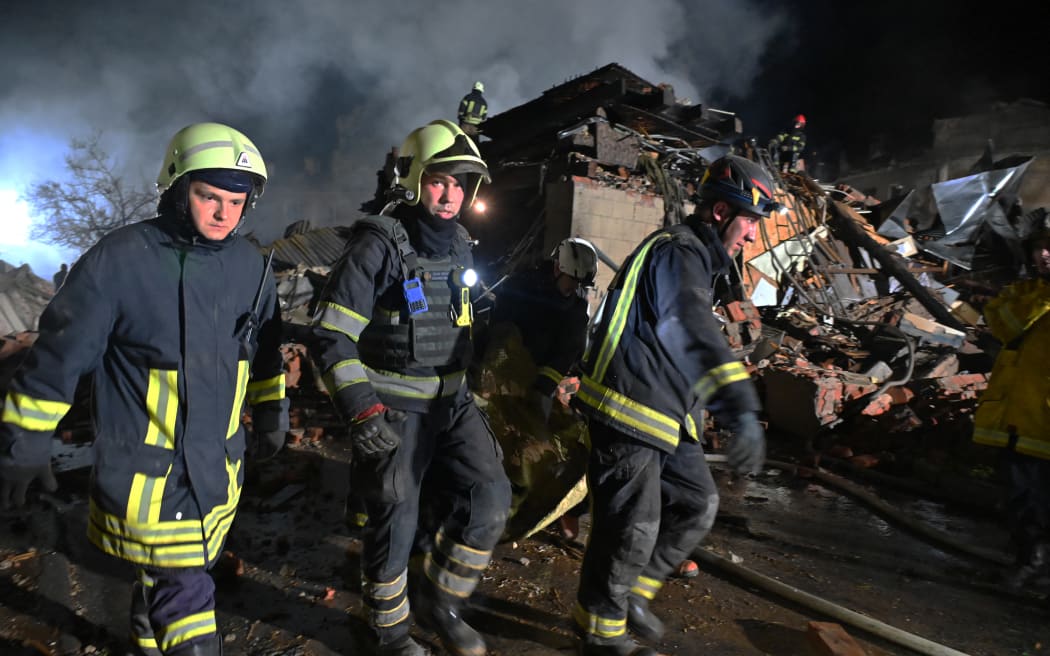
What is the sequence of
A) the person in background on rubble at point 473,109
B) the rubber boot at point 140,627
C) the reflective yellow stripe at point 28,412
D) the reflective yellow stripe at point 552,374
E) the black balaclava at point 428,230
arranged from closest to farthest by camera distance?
the reflective yellow stripe at point 28,412 < the rubber boot at point 140,627 < the black balaclava at point 428,230 < the reflective yellow stripe at point 552,374 < the person in background on rubble at point 473,109

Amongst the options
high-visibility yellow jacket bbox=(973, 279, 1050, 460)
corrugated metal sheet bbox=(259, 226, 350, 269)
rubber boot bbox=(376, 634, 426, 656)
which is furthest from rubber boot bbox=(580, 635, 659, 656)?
corrugated metal sheet bbox=(259, 226, 350, 269)

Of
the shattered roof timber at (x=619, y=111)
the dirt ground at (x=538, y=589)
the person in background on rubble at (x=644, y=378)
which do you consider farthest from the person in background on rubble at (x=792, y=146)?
the person in background on rubble at (x=644, y=378)

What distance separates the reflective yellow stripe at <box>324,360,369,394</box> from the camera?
6.79 feet

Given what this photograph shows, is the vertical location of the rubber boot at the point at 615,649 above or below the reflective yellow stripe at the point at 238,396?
below

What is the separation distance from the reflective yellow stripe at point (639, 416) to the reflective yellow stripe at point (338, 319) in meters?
1.03

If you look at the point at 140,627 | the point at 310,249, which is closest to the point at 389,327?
the point at 140,627

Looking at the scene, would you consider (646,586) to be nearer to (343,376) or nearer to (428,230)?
(343,376)

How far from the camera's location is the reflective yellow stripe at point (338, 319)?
2115mm

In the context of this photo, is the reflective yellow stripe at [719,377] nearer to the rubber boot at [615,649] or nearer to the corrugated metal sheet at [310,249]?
the rubber boot at [615,649]

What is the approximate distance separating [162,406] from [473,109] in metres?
8.86

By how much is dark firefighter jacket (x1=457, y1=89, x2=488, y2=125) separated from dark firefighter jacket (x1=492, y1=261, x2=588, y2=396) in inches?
249

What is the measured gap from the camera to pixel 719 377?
6.56ft

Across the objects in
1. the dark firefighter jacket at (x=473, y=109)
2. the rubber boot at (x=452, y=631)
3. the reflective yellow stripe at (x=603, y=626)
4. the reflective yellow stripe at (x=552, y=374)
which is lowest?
the rubber boot at (x=452, y=631)

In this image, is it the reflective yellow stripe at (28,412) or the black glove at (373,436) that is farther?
the black glove at (373,436)
